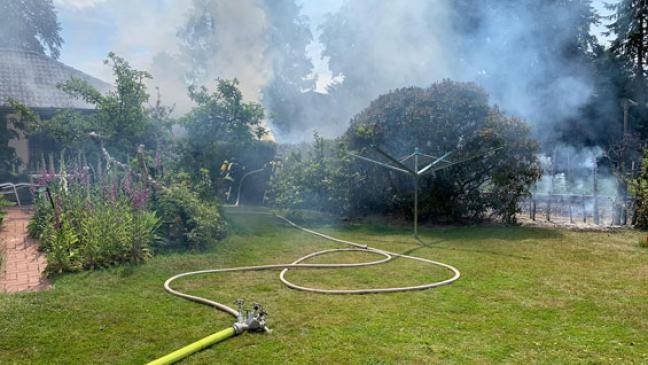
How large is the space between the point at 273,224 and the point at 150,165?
2.58m

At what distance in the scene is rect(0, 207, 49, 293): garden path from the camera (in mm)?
4627

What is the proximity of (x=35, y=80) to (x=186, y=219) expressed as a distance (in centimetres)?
914

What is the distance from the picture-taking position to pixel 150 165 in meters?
8.02

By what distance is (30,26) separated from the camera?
22.9 m

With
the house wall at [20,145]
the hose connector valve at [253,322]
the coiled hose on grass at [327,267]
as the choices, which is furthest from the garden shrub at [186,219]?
the house wall at [20,145]

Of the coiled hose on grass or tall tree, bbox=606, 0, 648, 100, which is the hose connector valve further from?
tall tree, bbox=606, 0, 648, 100

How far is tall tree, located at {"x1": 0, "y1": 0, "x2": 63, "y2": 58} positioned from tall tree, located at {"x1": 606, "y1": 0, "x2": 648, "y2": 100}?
2637cm

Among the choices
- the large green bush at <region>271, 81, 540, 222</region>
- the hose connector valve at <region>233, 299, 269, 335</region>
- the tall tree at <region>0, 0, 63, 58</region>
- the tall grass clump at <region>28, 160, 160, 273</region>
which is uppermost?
the tall tree at <region>0, 0, 63, 58</region>

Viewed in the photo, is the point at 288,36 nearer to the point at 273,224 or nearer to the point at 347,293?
the point at 273,224

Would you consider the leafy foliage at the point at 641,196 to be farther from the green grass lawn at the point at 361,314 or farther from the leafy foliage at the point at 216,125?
the leafy foliage at the point at 216,125

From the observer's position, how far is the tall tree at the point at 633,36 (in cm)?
1560

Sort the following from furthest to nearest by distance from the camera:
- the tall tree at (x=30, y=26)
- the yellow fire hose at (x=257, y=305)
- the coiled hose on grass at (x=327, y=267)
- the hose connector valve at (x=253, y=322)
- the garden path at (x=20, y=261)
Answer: the tall tree at (x=30, y=26) < the garden path at (x=20, y=261) < the coiled hose on grass at (x=327, y=267) < the hose connector valve at (x=253, y=322) < the yellow fire hose at (x=257, y=305)

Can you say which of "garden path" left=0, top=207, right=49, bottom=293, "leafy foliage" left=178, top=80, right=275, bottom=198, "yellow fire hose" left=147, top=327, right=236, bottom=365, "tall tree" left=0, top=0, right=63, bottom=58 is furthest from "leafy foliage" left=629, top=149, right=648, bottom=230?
"tall tree" left=0, top=0, right=63, bottom=58

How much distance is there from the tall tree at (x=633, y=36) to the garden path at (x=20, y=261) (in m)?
18.0
